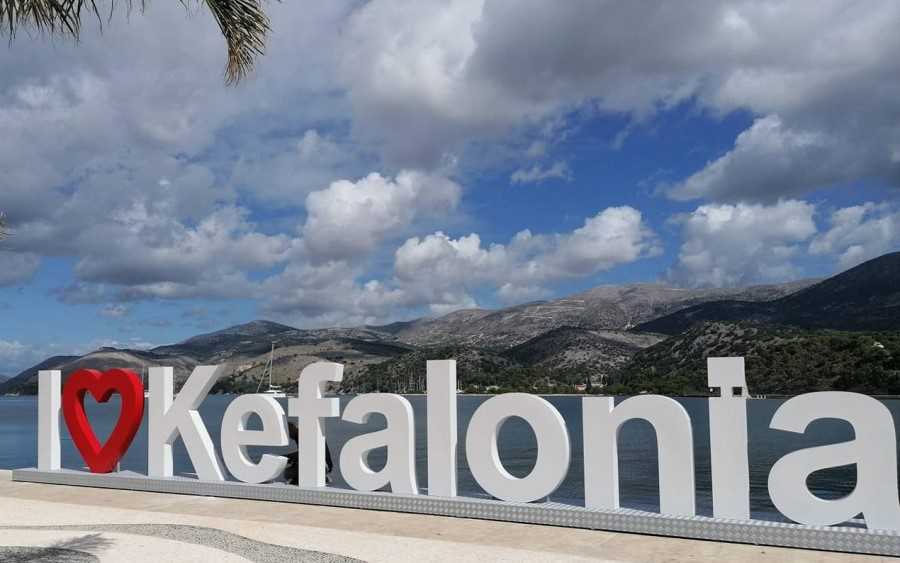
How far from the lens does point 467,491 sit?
1133 inches

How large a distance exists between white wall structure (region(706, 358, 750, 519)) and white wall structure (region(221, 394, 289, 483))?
7.62 meters

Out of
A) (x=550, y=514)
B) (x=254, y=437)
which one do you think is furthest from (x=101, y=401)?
(x=550, y=514)

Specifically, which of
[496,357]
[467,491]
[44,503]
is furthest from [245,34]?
[496,357]

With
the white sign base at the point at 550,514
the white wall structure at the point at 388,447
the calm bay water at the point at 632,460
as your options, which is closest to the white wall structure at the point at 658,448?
the white sign base at the point at 550,514

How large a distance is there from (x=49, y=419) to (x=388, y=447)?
926 cm

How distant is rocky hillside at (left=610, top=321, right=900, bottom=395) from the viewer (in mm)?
101438

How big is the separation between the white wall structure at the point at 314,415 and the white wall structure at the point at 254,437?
0.39m

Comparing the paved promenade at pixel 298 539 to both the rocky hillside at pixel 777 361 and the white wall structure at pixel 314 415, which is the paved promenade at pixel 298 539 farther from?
the rocky hillside at pixel 777 361

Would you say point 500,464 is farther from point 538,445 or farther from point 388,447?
point 388,447

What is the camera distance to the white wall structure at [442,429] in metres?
13.3

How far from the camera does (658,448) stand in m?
11.4

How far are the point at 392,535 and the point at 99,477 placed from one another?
335 inches

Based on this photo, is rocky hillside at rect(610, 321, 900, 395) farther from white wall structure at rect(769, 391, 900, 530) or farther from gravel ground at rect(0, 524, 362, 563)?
gravel ground at rect(0, 524, 362, 563)

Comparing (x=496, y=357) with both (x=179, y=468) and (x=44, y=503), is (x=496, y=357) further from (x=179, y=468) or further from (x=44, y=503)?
(x=44, y=503)
